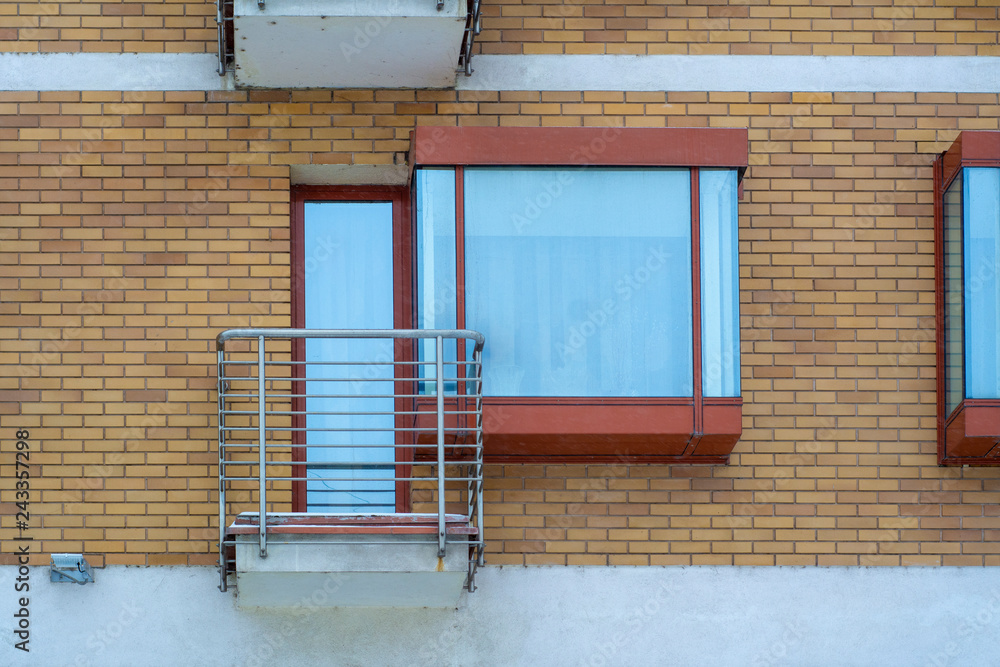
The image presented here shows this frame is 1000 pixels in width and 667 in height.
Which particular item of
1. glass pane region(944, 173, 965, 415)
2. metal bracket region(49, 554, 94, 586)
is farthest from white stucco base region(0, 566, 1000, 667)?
glass pane region(944, 173, 965, 415)

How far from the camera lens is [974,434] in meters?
6.24

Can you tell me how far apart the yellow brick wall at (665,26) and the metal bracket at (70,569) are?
296 centimetres

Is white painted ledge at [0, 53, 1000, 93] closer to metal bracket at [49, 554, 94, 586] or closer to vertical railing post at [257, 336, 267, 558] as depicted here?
vertical railing post at [257, 336, 267, 558]

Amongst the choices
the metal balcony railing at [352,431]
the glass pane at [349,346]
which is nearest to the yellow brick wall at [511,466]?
the metal balcony railing at [352,431]

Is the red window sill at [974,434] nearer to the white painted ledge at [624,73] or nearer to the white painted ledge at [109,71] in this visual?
the white painted ledge at [624,73]

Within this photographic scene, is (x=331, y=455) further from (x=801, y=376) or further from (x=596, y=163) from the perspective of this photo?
(x=801, y=376)

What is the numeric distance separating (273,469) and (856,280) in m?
3.62

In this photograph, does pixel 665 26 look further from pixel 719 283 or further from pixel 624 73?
pixel 719 283

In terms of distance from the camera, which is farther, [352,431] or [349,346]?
[349,346]

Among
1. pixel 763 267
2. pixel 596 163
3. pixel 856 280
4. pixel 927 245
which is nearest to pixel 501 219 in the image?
pixel 596 163

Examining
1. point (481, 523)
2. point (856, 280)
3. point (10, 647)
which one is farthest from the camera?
point (856, 280)

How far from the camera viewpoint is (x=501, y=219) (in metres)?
6.25

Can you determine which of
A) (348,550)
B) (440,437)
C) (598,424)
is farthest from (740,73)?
(348,550)

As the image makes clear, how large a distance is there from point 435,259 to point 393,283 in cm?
68
